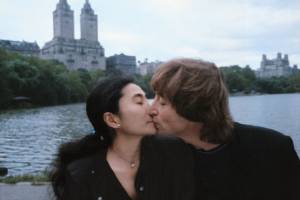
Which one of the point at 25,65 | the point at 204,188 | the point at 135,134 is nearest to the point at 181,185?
the point at 204,188

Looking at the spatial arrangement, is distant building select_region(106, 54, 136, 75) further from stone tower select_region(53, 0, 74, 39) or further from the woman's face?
stone tower select_region(53, 0, 74, 39)

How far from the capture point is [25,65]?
70562 mm

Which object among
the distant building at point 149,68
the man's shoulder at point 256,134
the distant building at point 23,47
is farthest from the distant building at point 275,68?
the man's shoulder at point 256,134

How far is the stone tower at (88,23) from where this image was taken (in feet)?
583

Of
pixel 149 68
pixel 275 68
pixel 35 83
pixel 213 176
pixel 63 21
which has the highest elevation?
pixel 63 21

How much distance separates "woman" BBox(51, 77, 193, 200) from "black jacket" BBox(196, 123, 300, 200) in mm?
126

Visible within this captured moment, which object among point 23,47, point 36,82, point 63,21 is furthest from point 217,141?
point 63,21

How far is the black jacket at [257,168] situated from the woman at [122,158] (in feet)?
0.41

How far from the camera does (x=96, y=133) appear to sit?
2.10m

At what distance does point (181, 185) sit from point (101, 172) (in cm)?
33

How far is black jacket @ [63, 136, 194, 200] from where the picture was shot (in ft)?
6.09

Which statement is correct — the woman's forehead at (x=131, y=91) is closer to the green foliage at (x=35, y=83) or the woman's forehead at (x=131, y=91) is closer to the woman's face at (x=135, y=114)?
the woman's face at (x=135, y=114)

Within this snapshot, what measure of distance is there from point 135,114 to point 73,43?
153m

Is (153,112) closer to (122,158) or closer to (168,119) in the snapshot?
(168,119)
